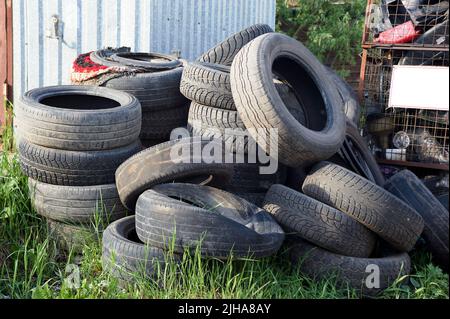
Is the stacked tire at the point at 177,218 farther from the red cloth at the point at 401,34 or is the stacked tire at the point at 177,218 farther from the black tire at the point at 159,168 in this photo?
the red cloth at the point at 401,34

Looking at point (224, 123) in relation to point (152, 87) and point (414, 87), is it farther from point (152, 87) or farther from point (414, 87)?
point (414, 87)

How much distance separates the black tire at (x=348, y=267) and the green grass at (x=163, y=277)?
51 mm

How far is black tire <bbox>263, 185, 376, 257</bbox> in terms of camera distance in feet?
12.3

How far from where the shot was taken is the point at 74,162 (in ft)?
13.9

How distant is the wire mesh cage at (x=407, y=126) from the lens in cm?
526

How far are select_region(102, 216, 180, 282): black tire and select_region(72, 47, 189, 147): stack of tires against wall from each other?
4.97 ft

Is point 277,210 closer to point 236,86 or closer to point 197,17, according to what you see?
point 236,86

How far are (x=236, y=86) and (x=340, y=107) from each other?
1121 millimetres

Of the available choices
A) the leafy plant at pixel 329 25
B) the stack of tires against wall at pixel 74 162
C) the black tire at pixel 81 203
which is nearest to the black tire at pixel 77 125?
the stack of tires against wall at pixel 74 162

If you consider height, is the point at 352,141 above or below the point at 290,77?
below

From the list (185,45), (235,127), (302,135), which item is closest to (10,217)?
(235,127)

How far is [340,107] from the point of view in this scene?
15.9ft

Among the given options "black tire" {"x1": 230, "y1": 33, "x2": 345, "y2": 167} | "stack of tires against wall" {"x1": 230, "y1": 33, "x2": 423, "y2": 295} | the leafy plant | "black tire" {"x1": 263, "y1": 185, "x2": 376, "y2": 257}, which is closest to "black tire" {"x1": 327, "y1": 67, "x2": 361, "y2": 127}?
"black tire" {"x1": 230, "y1": 33, "x2": 345, "y2": 167}

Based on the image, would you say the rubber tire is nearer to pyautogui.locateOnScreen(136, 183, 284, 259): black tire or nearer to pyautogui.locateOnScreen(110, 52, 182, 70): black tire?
pyautogui.locateOnScreen(110, 52, 182, 70): black tire
